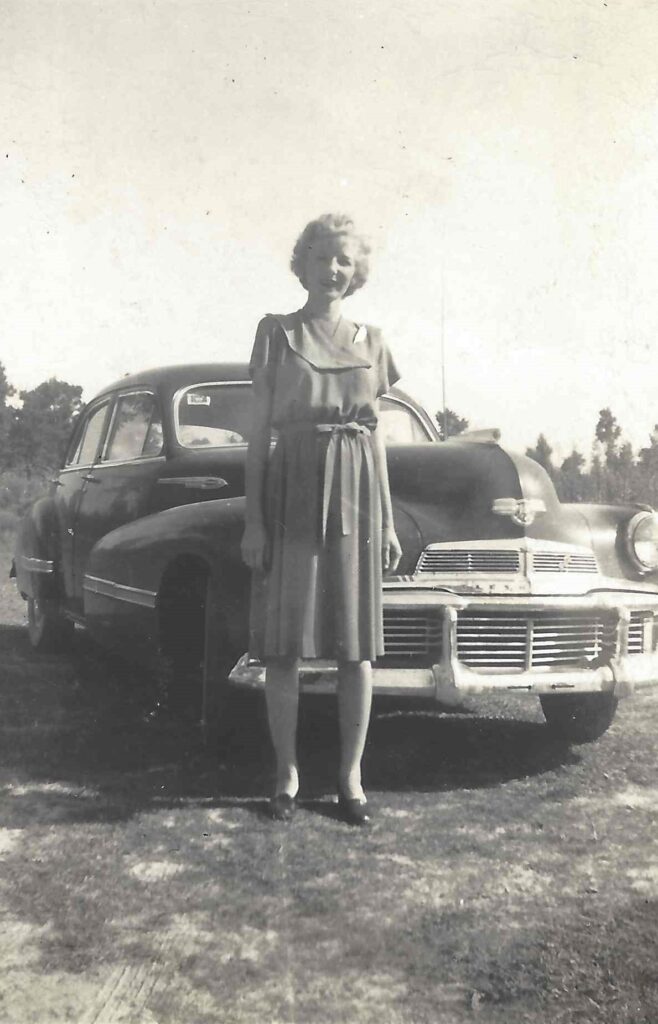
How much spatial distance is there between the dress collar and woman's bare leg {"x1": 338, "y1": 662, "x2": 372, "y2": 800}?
79 cm

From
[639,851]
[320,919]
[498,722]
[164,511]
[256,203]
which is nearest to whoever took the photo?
[320,919]

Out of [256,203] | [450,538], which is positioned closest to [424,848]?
[450,538]

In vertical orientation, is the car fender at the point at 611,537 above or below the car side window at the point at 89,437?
below

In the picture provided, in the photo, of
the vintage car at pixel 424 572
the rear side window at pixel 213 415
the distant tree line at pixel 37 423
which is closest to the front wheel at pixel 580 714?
the vintage car at pixel 424 572

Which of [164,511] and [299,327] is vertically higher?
[299,327]

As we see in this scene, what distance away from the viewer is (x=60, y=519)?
4598mm

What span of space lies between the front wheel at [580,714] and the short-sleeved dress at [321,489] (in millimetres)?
1158

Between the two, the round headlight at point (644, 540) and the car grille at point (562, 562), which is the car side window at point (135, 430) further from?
the round headlight at point (644, 540)

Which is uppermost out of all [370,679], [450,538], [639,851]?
[450,538]

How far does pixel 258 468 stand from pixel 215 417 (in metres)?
1.26

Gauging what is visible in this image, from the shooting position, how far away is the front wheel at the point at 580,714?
10.8ft

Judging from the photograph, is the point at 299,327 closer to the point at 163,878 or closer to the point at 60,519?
the point at 163,878

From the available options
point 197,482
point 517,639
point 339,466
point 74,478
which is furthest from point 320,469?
point 74,478

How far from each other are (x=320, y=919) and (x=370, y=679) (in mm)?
728
